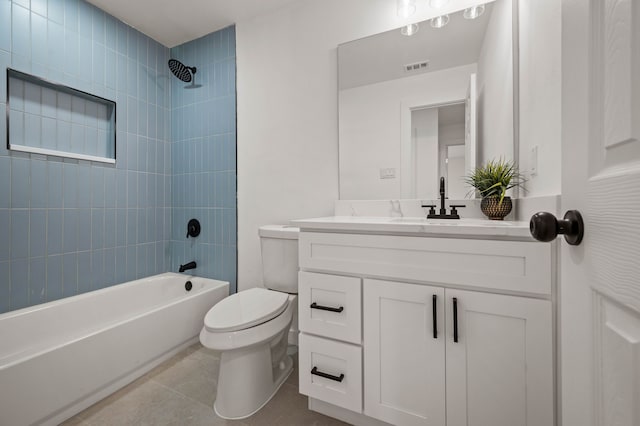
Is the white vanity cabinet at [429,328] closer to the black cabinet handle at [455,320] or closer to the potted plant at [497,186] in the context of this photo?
the black cabinet handle at [455,320]

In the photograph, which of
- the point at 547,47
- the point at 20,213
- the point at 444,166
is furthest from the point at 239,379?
the point at 547,47

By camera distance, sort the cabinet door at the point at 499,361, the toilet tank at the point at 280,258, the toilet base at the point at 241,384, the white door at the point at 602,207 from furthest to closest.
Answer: the toilet tank at the point at 280,258 < the toilet base at the point at 241,384 < the cabinet door at the point at 499,361 < the white door at the point at 602,207

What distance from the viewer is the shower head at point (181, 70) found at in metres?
2.04

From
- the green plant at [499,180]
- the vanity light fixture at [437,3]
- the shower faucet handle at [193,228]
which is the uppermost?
the vanity light fixture at [437,3]

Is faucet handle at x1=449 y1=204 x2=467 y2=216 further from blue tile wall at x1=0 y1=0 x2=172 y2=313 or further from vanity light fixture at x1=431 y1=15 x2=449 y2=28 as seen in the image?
blue tile wall at x1=0 y1=0 x2=172 y2=313

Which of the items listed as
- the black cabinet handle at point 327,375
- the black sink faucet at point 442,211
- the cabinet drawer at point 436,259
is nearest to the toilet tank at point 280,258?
the cabinet drawer at point 436,259

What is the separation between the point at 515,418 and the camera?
0.83 meters

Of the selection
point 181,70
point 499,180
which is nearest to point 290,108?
point 181,70

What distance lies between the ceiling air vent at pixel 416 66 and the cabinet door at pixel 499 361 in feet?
3.97

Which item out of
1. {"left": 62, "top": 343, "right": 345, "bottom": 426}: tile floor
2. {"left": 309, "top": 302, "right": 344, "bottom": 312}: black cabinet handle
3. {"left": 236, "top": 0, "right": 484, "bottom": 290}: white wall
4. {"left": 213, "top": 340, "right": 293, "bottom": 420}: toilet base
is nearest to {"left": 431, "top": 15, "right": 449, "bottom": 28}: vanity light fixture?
{"left": 236, "top": 0, "right": 484, "bottom": 290}: white wall

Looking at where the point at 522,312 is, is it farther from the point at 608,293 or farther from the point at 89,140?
the point at 89,140

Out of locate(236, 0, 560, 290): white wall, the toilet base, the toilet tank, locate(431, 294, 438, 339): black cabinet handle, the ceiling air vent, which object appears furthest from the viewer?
locate(236, 0, 560, 290): white wall

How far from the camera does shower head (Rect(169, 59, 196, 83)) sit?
204cm

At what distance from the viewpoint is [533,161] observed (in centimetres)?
103
